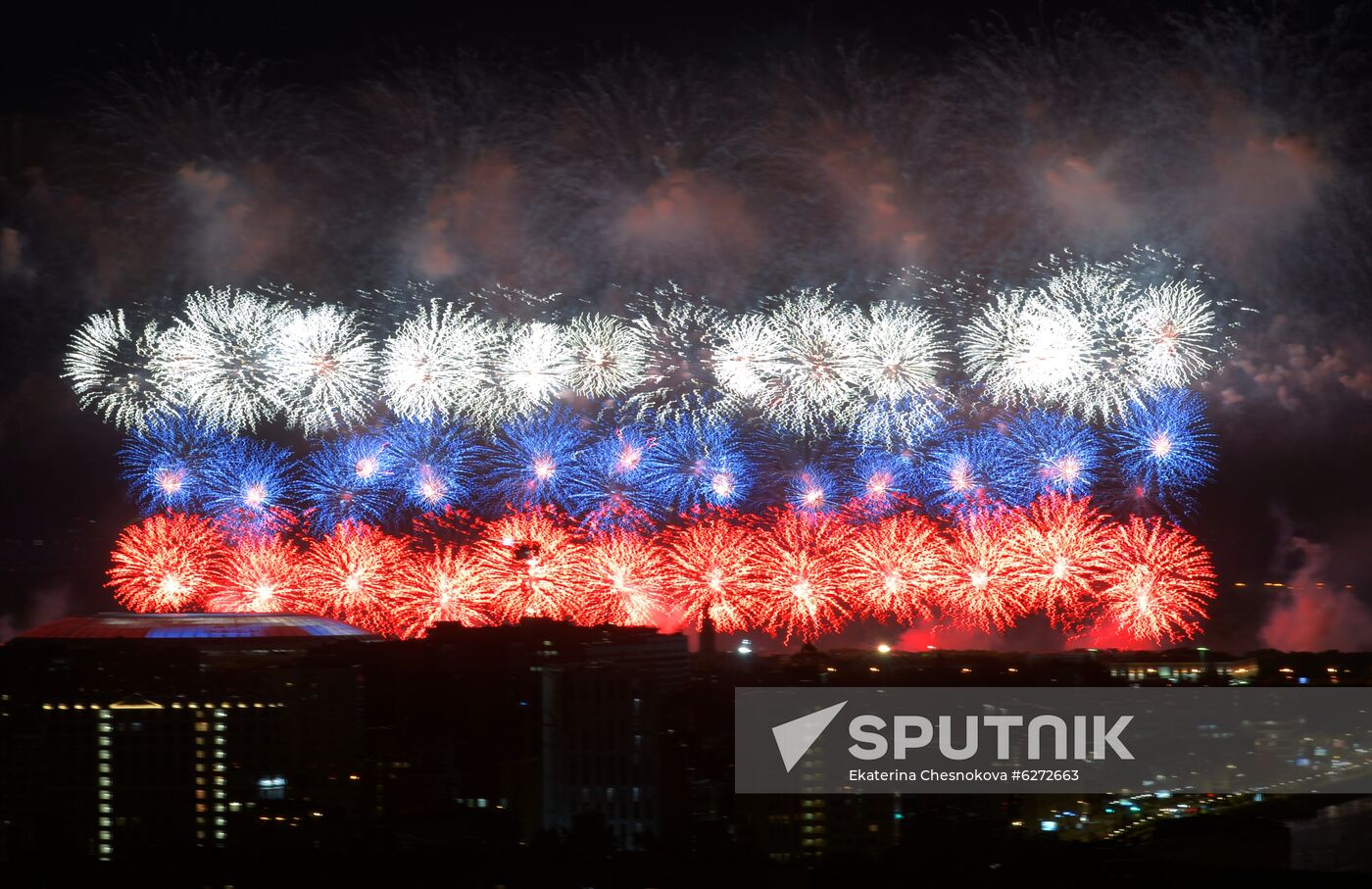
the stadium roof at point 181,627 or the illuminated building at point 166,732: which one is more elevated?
the stadium roof at point 181,627

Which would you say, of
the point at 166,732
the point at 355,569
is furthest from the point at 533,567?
the point at 166,732

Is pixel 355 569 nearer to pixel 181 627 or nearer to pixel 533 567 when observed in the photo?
pixel 533 567

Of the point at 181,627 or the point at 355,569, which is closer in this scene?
the point at 355,569

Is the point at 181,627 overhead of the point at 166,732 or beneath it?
overhead

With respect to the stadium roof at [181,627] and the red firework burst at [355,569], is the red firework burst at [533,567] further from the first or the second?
the stadium roof at [181,627]

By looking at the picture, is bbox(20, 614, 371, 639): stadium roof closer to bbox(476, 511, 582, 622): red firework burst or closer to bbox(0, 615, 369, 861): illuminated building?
bbox(0, 615, 369, 861): illuminated building

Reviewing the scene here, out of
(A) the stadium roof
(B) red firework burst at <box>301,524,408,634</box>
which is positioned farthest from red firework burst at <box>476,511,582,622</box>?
(A) the stadium roof

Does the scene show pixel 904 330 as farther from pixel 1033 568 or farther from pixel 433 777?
pixel 433 777

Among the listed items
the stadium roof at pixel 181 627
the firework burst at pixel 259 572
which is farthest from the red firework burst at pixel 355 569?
the stadium roof at pixel 181 627
